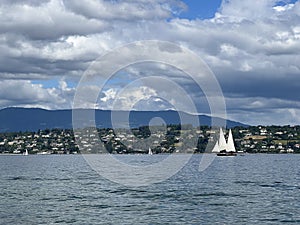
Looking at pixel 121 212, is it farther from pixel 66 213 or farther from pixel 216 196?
pixel 216 196

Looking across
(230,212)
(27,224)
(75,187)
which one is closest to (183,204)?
(230,212)

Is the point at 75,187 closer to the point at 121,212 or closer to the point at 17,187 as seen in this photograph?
the point at 17,187

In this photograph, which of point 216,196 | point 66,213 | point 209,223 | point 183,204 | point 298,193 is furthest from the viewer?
point 298,193

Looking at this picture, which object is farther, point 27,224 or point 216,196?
point 216,196

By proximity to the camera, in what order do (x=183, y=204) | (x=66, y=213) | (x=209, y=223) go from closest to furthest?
(x=209, y=223)
(x=66, y=213)
(x=183, y=204)

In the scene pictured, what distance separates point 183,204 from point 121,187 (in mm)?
26036

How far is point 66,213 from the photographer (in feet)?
192

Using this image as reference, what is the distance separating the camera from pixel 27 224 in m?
52.3

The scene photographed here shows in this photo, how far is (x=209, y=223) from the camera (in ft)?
170

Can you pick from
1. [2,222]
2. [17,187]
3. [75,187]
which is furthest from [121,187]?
[2,222]

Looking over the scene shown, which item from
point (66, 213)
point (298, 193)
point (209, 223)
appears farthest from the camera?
point (298, 193)

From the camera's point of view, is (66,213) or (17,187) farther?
(17,187)

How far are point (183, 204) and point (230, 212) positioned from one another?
8393 mm

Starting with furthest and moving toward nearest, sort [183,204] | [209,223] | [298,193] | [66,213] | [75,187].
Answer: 1. [75,187]
2. [298,193]
3. [183,204]
4. [66,213]
5. [209,223]
